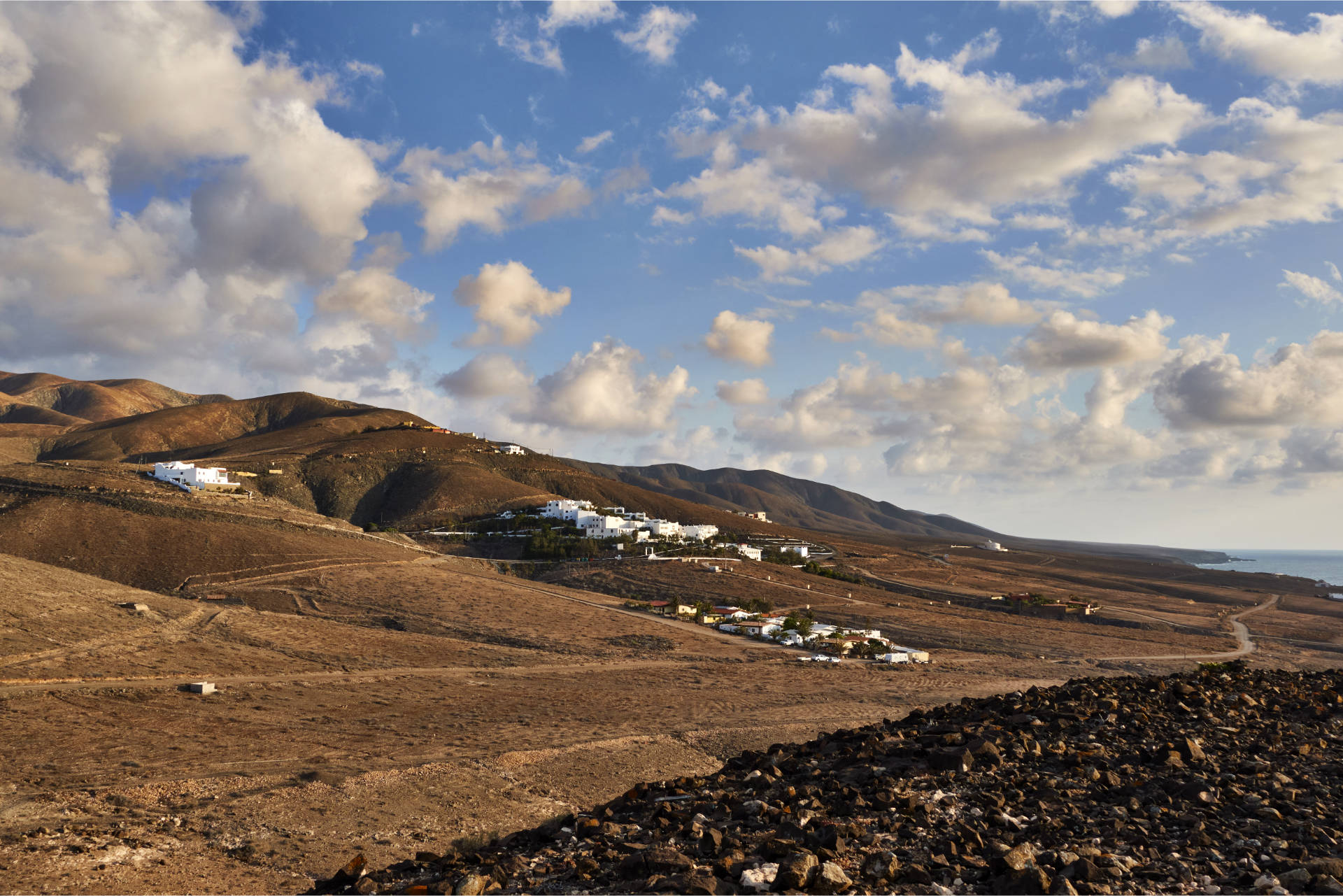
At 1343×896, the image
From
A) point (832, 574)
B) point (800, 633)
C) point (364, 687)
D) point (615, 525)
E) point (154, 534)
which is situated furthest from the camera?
point (615, 525)

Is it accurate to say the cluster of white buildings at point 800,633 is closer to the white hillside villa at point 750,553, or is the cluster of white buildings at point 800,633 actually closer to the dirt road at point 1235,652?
the dirt road at point 1235,652

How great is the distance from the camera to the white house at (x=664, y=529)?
10594 centimetres

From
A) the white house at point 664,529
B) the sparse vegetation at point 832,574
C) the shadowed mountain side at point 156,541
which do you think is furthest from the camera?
the white house at point 664,529

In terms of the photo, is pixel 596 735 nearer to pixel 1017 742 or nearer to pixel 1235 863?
pixel 1017 742

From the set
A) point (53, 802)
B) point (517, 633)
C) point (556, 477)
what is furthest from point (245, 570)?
point (556, 477)

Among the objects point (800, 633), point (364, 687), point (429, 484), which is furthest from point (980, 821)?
point (429, 484)

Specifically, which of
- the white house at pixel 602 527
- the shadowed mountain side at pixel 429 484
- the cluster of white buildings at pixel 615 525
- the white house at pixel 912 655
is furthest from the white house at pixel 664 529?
the white house at pixel 912 655

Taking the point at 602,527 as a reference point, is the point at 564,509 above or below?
above

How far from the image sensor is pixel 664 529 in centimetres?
10738

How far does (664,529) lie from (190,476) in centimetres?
5830

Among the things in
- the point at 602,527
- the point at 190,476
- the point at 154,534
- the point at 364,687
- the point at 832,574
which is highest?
the point at 190,476

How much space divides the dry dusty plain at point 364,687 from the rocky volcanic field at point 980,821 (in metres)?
6.97

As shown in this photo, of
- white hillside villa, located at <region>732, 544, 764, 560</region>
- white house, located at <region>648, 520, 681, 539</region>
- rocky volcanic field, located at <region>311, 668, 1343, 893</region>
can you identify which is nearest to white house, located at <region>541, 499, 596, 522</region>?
white house, located at <region>648, 520, 681, 539</region>

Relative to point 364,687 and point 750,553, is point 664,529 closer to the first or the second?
point 750,553
